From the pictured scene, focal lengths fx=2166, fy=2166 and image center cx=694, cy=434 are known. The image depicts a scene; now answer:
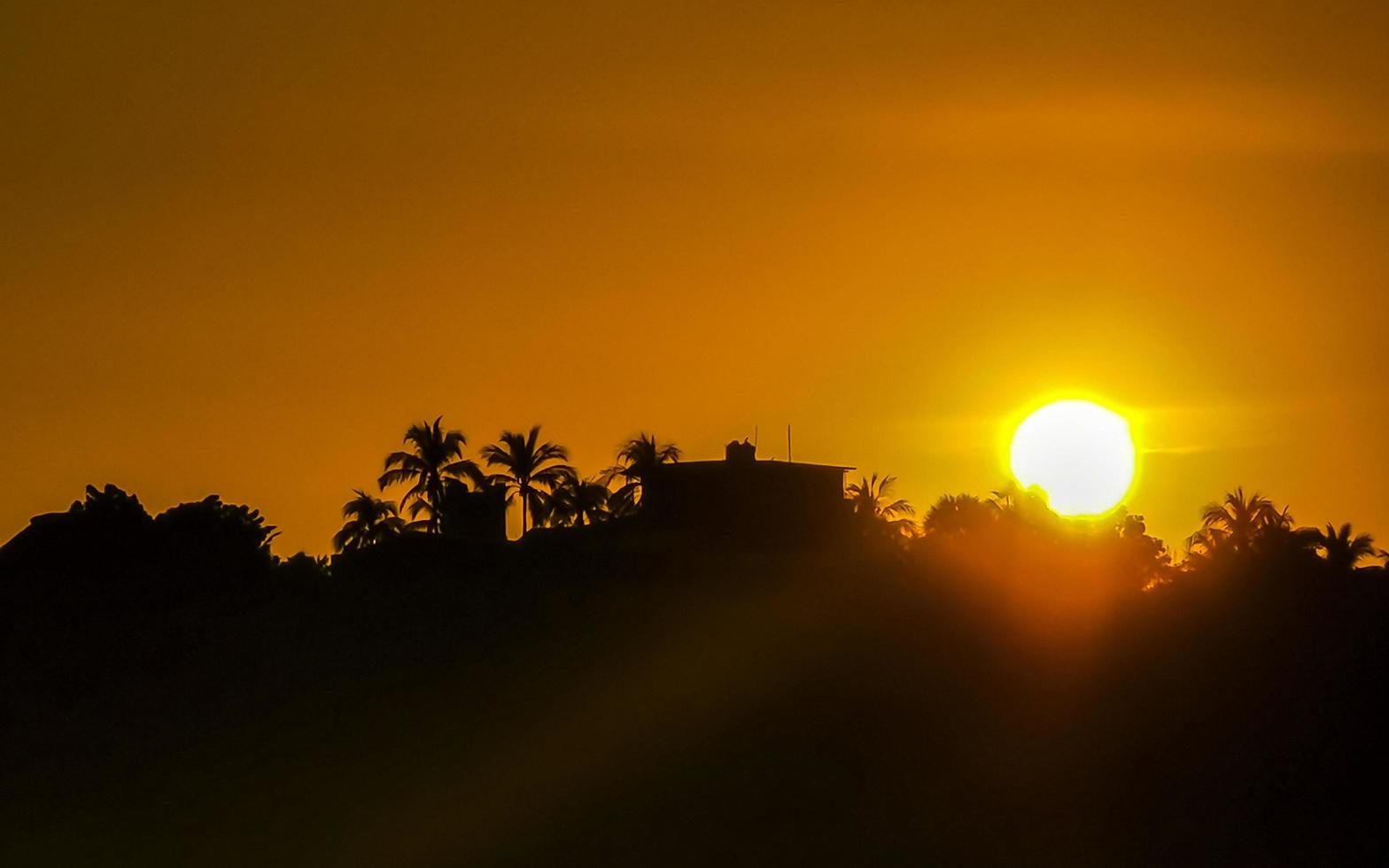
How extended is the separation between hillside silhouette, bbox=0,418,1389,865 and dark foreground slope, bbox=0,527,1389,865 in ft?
0.34

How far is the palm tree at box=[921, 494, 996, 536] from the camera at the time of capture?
83.5m

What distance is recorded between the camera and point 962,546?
74.2 metres

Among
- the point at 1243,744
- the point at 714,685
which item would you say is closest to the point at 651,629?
the point at 714,685

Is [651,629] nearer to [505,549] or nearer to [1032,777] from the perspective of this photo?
[505,549]

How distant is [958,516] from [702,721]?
32.3m

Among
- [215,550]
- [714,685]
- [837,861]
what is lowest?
[837,861]

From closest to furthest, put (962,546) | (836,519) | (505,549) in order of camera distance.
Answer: (505,549), (962,546), (836,519)

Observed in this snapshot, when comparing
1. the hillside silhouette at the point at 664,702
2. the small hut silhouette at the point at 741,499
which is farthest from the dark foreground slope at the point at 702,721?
the small hut silhouette at the point at 741,499

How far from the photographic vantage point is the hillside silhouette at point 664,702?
170ft

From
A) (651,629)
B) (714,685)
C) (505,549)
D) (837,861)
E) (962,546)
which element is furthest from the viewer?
(962,546)

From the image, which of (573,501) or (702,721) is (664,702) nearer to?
(702,721)

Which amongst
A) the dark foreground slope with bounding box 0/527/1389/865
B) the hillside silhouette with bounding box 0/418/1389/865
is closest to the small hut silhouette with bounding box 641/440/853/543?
the hillside silhouette with bounding box 0/418/1389/865

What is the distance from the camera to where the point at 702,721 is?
56.7 meters

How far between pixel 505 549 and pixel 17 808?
18363 millimetres
